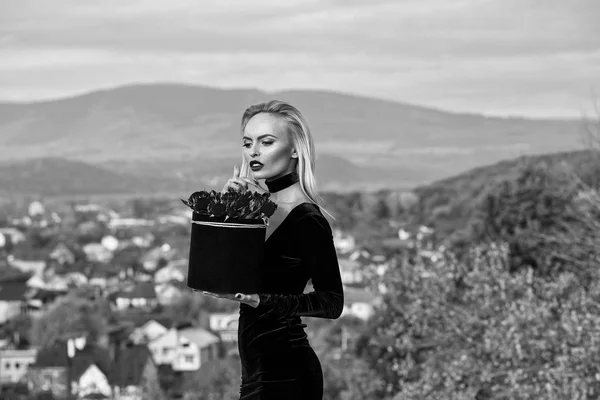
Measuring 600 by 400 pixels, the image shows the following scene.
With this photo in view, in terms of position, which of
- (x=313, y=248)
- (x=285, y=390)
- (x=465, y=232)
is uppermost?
(x=465, y=232)

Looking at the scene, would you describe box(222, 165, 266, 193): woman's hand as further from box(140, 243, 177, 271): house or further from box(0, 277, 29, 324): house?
box(140, 243, 177, 271): house

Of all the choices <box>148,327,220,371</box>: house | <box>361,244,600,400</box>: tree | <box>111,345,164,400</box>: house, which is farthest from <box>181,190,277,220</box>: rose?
<box>148,327,220,371</box>: house

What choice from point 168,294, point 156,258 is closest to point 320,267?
point 168,294

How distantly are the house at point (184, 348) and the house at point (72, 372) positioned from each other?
440 centimetres

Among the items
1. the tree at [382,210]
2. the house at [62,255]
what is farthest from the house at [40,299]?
the tree at [382,210]

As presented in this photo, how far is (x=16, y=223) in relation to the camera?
162 meters

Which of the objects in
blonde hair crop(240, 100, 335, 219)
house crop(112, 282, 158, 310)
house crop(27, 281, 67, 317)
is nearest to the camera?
blonde hair crop(240, 100, 335, 219)

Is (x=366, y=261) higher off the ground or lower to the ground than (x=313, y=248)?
higher

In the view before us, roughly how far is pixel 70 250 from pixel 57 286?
2817 centimetres

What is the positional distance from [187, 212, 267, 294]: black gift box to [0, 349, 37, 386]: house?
56.0 m

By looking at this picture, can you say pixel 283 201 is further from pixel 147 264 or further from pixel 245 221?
pixel 147 264

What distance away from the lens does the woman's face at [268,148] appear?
4.61 m

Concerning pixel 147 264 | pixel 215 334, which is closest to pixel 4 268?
pixel 147 264

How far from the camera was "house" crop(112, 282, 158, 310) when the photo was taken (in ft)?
283
